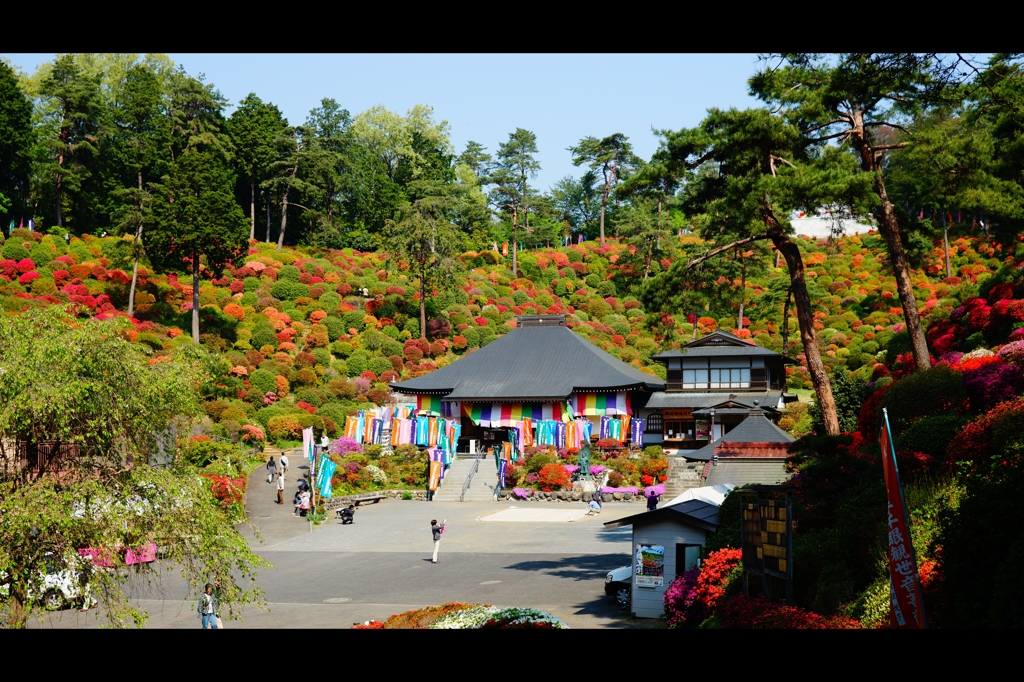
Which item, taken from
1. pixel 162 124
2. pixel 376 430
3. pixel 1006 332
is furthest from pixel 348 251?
pixel 1006 332

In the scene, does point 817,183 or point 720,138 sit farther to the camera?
point 720,138

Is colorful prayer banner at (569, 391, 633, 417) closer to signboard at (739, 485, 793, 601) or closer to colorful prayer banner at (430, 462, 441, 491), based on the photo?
colorful prayer banner at (430, 462, 441, 491)

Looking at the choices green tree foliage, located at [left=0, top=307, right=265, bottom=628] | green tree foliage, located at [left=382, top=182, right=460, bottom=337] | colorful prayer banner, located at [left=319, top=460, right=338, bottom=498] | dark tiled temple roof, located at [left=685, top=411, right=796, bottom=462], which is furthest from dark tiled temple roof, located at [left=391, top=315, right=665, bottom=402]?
green tree foliage, located at [left=0, top=307, right=265, bottom=628]

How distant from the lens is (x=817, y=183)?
18.6 meters

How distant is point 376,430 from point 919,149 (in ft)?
94.3

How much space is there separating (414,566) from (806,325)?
1256 cm

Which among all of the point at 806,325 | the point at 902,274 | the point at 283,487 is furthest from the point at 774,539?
the point at 283,487

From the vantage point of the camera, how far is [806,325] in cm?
2122

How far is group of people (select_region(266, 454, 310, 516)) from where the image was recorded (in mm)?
33344

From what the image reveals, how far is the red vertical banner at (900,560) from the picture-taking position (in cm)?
834

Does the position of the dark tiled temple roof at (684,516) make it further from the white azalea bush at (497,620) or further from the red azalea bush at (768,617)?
the white azalea bush at (497,620)

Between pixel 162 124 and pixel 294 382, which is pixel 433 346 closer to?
pixel 294 382

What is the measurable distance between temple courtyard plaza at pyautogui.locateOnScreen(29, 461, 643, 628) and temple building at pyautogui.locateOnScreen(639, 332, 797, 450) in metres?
12.4
